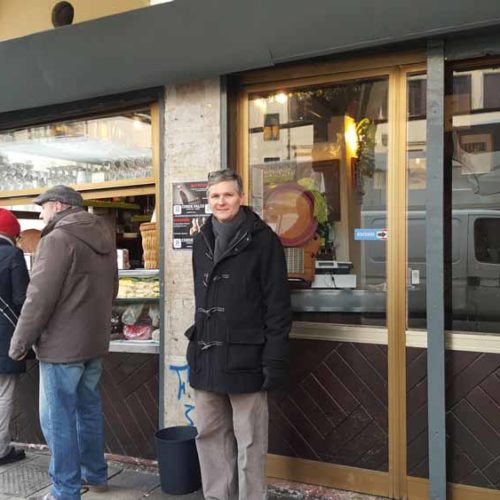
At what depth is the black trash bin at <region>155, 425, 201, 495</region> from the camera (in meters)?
3.69

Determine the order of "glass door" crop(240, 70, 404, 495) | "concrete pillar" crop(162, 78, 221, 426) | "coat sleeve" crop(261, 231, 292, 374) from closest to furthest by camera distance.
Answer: "coat sleeve" crop(261, 231, 292, 374) → "glass door" crop(240, 70, 404, 495) → "concrete pillar" crop(162, 78, 221, 426)

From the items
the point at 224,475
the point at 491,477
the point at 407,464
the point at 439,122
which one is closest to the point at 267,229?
the point at 439,122

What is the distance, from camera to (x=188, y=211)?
409 cm

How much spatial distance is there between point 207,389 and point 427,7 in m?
2.28

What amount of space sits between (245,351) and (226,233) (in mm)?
638

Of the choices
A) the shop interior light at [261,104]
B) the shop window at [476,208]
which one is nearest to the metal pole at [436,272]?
the shop window at [476,208]

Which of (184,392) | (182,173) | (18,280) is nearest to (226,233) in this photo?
(182,173)

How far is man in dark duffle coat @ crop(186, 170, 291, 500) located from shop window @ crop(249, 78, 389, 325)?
0.79 metres

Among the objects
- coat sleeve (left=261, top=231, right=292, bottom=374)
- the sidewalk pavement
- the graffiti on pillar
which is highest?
coat sleeve (left=261, top=231, right=292, bottom=374)

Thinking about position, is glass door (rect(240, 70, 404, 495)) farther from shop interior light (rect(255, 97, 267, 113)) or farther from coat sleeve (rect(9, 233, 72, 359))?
coat sleeve (rect(9, 233, 72, 359))

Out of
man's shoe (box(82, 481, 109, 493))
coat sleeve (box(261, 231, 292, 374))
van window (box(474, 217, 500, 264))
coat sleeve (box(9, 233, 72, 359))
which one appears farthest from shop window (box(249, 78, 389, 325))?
man's shoe (box(82, 481, 109, 493))

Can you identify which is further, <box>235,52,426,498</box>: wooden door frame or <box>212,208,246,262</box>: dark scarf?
<box>235,52,426,498</box>: wooden door frame

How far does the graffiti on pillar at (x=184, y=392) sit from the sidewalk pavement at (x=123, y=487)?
0.48 metres

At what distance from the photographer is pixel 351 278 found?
3.86 meters
